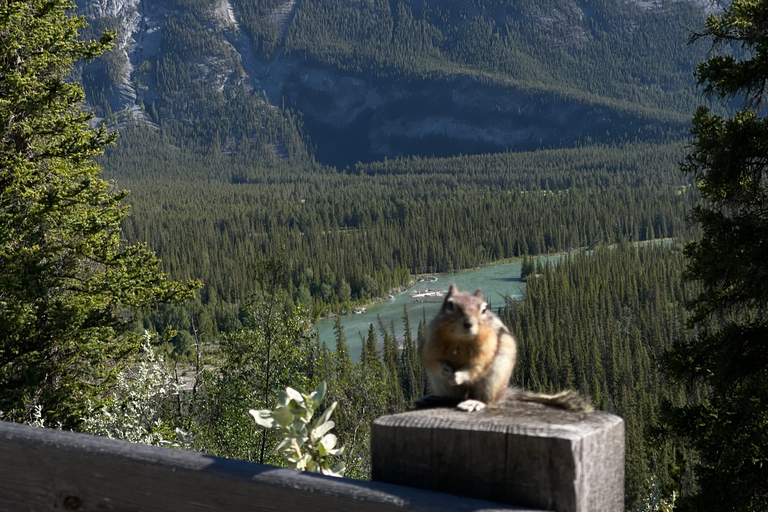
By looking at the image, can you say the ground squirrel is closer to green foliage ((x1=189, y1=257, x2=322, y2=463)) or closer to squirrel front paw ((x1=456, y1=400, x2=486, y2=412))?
squirrel front paw ((x1=456, y1=400, x2=486, y2=412))

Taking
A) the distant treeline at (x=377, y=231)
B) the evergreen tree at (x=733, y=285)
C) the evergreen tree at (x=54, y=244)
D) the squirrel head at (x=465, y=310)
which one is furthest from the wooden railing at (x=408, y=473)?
the distant treeline at (x=377, y=231)

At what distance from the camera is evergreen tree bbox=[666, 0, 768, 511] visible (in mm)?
9055

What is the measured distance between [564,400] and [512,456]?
1.97ft

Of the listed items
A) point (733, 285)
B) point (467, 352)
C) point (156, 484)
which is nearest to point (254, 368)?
point (733, 285)

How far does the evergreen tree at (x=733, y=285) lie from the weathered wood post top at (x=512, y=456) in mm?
7820

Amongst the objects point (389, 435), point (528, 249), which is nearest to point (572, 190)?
A: point (528, 249)

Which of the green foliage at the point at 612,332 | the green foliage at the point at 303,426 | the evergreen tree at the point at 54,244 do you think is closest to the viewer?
the green foliage at the point at 303,426

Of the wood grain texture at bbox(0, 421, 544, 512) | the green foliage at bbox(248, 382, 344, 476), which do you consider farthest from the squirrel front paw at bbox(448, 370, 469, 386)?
the wood grain texture at bbox(0, 421, 544, 512)

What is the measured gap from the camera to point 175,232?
140625 millimetres

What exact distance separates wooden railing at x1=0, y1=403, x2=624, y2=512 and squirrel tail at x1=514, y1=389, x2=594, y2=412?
0.10 meters

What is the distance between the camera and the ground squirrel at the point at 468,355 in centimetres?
256

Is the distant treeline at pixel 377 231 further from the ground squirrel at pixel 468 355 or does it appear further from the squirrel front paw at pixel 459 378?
the squirrel front paw at pixel 459 378

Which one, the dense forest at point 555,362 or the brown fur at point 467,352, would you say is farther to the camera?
the dense forest at point 555,362

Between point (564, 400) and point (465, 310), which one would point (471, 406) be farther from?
point (465, 310)
